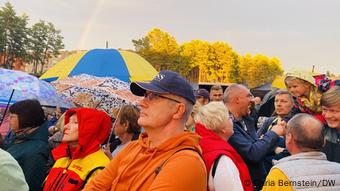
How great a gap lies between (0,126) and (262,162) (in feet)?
12.8

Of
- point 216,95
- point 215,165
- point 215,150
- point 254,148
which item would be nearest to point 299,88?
point 254,148

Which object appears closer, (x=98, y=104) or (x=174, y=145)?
(x=174, y=145)

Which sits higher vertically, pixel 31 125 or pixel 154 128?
pixel 154 128

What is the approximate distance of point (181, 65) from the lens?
6525cm

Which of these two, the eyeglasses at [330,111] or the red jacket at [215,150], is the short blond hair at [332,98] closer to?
the eyeglasses at [330,111]

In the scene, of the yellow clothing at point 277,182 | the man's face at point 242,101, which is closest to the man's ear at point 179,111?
the yellow clothing at point 277,182

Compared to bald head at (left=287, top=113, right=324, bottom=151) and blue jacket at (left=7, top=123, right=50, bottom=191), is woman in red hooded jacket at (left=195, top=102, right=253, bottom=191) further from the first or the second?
blue jacket at (left=7, top=123, right=50, bottom=191)

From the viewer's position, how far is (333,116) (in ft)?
11.7

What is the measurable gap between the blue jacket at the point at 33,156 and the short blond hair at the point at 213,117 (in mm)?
1764

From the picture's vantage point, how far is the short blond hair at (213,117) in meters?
3.47

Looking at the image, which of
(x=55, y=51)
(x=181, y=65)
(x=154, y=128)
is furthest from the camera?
(x=181, y=65)

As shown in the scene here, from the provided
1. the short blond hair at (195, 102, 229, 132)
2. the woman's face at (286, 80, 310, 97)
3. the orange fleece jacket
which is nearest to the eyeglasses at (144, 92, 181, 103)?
the orange fleece jacket

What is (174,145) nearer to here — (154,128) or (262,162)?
(154,128)

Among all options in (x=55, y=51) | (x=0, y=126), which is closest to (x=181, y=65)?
(x=55, y=51)
